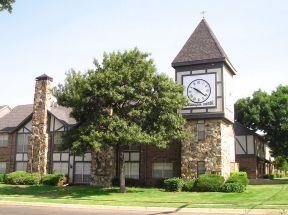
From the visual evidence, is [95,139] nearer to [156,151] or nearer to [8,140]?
[156,151]

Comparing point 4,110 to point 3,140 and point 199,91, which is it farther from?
point 199,91

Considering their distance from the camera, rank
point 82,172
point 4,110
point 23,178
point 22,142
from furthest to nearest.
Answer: point 4,110
point 22,142
point 82,172
point 23,178

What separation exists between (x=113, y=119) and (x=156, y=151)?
908 centimetres

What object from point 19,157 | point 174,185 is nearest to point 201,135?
point 174,185

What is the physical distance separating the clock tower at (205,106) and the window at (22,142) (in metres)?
19.3

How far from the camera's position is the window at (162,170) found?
118 feet

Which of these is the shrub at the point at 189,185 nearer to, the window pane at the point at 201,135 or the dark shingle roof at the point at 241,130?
the window pane at the point at 201,135

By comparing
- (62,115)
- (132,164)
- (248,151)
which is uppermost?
(62,115)

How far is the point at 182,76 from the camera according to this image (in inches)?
1372

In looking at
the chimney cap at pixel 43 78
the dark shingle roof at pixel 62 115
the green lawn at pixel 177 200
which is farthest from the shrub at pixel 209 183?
the chimney cap at pixel 43 78

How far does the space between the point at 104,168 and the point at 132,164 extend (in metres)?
2.68

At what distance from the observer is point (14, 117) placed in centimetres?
4909

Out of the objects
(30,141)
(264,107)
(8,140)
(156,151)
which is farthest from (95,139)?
(264,107)

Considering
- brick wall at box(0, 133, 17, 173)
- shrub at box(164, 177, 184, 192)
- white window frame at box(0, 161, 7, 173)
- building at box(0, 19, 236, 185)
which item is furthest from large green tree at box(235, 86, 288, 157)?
white window frame at box(0, 161, 7, 173)
